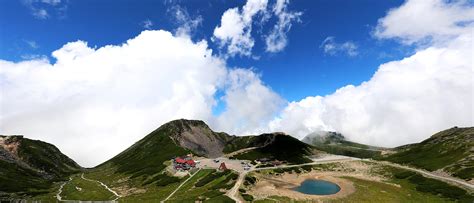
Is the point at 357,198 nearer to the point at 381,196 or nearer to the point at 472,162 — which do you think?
the point at 381,196

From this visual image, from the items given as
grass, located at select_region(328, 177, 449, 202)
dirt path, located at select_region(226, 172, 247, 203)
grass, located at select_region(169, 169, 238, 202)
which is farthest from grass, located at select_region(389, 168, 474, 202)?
grass, located at select_region(169, 169, 238, 202)

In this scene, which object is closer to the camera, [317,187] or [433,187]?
[433,187]

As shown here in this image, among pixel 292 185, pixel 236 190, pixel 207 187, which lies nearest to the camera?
pixel 236 190

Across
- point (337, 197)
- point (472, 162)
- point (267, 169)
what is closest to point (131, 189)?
point (267, 169)

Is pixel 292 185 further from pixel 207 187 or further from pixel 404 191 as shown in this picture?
pixel 404 191

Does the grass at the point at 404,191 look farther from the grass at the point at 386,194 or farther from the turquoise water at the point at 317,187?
the turquoise water at the point at 317,187

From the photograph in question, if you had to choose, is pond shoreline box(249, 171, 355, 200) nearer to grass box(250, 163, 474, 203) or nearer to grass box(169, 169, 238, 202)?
grass box(250, 163, 474, 203)

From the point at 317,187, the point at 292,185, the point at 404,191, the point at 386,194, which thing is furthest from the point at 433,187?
the point at 292,185

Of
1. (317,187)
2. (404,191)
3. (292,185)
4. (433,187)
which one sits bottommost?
(404,191)
